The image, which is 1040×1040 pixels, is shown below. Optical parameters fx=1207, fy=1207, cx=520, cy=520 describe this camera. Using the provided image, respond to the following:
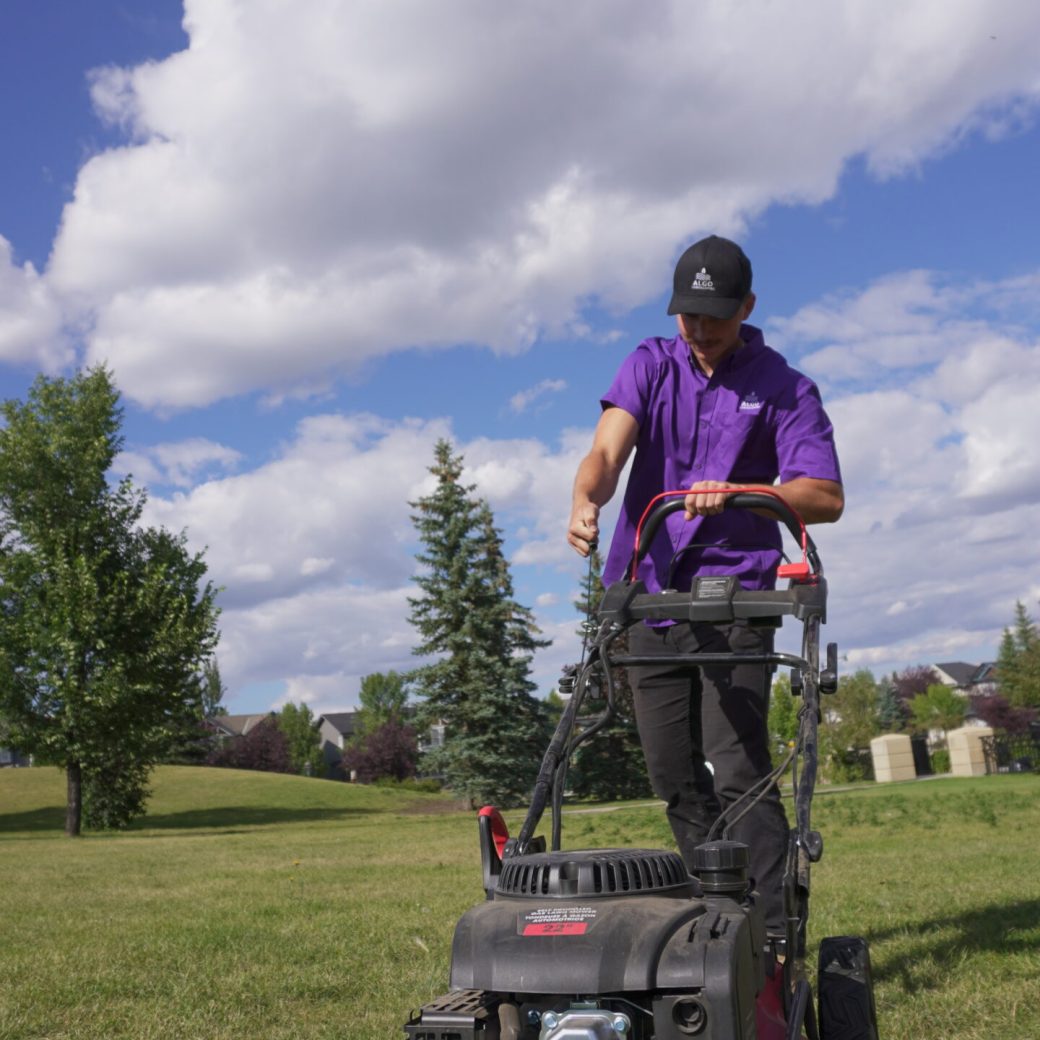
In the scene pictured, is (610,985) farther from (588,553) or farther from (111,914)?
(111,914)

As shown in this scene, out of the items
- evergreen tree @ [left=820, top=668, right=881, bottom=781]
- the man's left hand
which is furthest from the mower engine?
evergreen tree @ [left=820, top=668, right=881, bottom=781]

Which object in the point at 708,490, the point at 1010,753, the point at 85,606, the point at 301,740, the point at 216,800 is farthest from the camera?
the point at 301,740

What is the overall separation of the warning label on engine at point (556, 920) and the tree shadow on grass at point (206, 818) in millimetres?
27756

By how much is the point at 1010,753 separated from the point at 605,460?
3206cm

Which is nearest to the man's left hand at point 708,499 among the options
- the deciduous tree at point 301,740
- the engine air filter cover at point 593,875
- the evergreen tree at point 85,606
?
the engine air filter cover at point 593,875

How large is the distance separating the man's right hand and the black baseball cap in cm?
68

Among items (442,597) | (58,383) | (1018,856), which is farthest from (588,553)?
(442,597)

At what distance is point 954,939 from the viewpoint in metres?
5.10

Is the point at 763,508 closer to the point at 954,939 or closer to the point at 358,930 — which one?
the point at 954,939

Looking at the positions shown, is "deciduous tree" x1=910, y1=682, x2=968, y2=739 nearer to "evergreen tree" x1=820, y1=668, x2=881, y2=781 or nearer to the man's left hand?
"evergreen tree" x1=820, y1=668, x2=881, y2=781

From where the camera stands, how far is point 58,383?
2939 cm

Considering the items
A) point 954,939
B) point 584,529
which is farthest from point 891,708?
point 584,529

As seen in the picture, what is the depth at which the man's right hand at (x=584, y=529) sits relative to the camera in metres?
3.47

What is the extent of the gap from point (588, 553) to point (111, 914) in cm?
573
